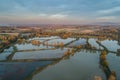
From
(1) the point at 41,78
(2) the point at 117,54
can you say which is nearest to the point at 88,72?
(1) the point at 41,78

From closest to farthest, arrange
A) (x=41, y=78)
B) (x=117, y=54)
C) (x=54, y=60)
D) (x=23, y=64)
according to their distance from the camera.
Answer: (x=41, y=78) < (x=23, y=64) < (x=54, y=60) < (x=117, y=54)

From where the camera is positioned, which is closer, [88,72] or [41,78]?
[41,78]

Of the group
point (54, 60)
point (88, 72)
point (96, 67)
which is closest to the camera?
point (88, 72)

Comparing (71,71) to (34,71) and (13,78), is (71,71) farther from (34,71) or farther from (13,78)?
(13,78)

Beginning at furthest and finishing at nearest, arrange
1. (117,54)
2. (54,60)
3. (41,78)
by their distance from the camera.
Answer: (117,54) < (54,60) < (41,78)

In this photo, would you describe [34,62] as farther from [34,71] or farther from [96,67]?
[96,67]

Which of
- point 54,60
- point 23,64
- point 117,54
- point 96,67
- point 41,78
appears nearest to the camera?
point 41,78

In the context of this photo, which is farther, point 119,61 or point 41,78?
point 119,61

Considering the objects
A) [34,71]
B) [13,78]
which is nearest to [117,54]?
[34,71]
